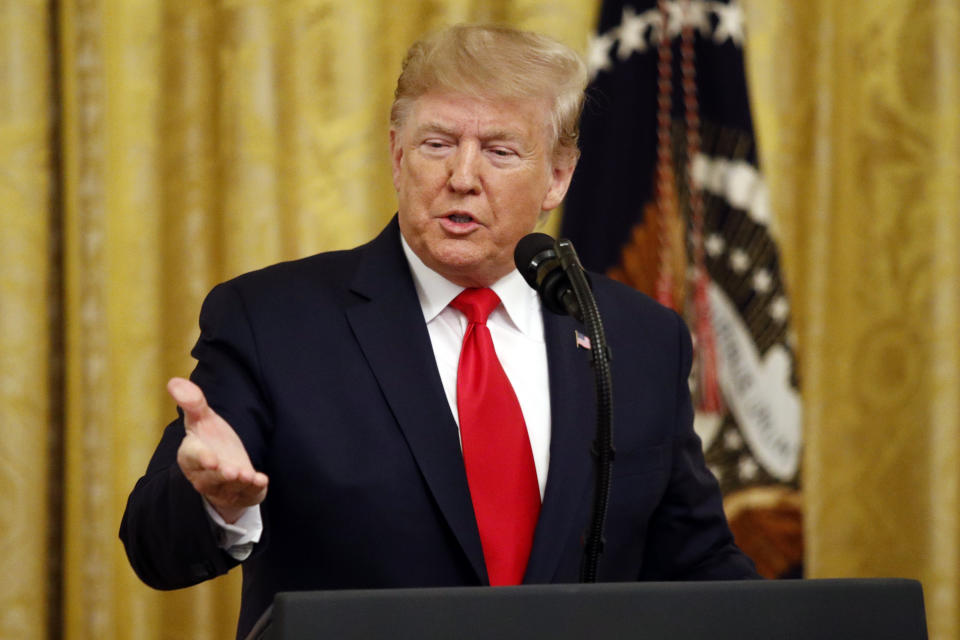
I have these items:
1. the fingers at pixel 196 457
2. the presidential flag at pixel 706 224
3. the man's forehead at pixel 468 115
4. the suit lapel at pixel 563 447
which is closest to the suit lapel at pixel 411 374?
the suit lapel at pixel 563 447

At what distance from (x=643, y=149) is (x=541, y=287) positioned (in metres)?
1.53

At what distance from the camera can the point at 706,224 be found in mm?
2801

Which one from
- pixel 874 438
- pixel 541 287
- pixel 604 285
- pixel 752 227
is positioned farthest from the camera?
pixel 874 438

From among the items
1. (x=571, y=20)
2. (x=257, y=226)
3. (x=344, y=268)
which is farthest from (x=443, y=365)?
(x=571, y=20)

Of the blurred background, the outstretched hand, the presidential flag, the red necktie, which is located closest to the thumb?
the outstretched hand

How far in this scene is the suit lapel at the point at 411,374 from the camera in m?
1.60

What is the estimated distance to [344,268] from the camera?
73.2 inches

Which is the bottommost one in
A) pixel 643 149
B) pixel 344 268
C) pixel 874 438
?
pixel 874 438

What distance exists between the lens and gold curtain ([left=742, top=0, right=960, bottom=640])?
294cm

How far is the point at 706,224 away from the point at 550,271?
5.08 feet

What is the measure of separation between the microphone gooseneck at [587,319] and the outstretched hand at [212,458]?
0.36 meters

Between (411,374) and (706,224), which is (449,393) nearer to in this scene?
(411,374)

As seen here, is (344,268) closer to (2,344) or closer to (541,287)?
(541,287)

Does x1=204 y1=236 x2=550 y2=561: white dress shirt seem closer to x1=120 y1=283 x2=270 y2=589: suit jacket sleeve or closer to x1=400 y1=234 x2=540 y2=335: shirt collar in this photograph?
x1=400 y1=234 x2=540 y2=335: shirt collar
